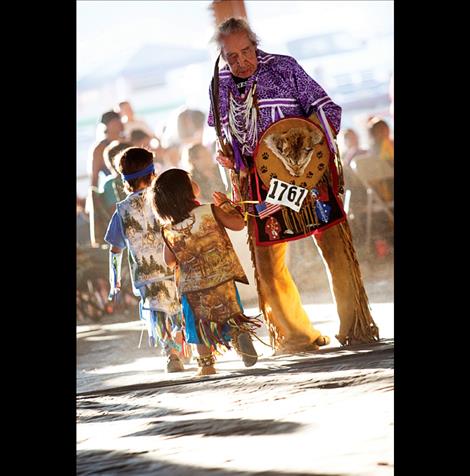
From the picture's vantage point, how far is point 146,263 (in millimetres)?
4484

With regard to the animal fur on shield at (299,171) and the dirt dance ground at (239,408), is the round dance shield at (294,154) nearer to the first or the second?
the animal fur on shield at (299,171)

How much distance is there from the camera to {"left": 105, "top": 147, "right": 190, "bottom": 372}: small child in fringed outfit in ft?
14.6

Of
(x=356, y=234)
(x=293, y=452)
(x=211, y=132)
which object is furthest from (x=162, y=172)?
(x=293, y=452)

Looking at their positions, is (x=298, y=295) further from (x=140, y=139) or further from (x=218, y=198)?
(x=140, y=139)

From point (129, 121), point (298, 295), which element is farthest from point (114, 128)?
point (298, 295)

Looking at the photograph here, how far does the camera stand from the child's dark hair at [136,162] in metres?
4.44

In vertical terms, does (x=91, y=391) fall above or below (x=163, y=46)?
below

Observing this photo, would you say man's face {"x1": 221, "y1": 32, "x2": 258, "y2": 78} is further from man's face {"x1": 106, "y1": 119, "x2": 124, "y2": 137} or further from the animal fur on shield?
man's face {"x1": 106, "y1": 119, "x2": 124, "y2": 137}

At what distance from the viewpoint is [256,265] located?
443 cm

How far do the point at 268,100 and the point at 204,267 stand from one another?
0.77 metres

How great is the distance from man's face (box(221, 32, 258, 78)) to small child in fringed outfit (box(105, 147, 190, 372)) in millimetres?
558

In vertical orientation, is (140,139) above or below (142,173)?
above

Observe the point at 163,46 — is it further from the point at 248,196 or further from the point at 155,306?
the point at 155,306

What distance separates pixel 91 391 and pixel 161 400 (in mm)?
314
